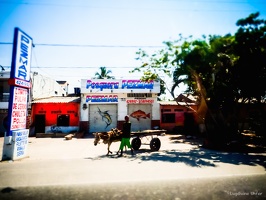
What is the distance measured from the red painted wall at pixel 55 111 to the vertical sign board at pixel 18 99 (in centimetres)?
1297

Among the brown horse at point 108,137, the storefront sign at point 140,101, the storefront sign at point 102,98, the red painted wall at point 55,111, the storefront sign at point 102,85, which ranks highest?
the storefront sign at point 102,85

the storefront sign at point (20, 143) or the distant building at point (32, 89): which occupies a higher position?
the distant building at point (32, 89)

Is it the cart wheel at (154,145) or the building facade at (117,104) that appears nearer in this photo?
the cart wheel at (154,145)

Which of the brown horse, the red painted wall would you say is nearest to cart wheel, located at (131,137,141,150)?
the brown horse

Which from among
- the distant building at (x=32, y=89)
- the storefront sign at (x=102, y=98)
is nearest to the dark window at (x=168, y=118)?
the storefront sign at (x=102, y=98)

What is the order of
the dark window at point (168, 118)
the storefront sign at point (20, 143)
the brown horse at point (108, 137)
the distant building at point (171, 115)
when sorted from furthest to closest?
the dark window at point (168, 118) → the distant building at point (171, 115) → the brown horse at point (108, 137) → the storefront sign at point (20, 143)

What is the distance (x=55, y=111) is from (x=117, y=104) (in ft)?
24.8

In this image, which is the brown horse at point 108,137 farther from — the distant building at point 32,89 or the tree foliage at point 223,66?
the distant building at point 32,89

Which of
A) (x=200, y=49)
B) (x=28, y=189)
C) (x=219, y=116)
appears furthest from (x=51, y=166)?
(x=219, y=116)

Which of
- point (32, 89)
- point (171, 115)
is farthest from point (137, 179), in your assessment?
point (32, 89)

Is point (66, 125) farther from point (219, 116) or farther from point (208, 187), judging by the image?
point (208, 187)

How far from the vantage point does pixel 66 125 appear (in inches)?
880

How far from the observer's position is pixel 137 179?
5695 millimetres

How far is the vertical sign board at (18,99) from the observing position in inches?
339
